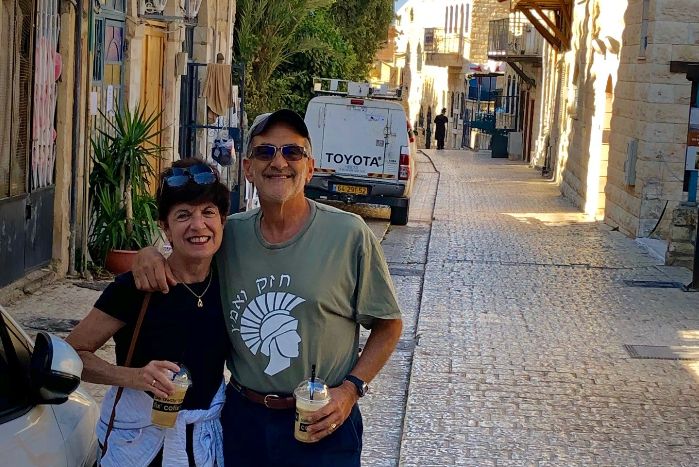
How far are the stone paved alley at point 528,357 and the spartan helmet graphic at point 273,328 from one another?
3.24 meters

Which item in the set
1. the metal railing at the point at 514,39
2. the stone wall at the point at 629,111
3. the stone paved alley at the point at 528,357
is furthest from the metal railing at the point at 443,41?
the stone paved alley at the point at 528,357

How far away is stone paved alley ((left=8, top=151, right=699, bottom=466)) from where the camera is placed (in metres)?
7.21

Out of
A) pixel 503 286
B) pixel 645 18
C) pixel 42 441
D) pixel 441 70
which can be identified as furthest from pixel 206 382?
pixel 441 70

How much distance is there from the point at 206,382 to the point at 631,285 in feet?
35.1

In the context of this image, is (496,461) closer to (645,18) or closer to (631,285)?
(631,285)

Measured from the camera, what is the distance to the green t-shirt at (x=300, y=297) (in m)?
3.65

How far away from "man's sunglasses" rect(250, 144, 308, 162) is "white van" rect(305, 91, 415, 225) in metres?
16.5

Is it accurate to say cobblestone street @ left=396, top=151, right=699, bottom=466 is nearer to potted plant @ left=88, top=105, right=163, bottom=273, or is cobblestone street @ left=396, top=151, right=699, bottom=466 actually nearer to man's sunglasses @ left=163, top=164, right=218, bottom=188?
potted plant @ left=88, top=105, right=163, bottom=273

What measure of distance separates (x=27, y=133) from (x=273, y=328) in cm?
792

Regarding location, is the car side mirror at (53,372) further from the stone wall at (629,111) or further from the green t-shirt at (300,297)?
the stone wall at (629,111)

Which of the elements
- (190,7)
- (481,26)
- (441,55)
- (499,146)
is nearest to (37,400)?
(190,7)

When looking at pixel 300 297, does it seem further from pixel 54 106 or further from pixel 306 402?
pixel 54 106

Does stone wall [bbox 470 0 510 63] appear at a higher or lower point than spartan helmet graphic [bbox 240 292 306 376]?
higher

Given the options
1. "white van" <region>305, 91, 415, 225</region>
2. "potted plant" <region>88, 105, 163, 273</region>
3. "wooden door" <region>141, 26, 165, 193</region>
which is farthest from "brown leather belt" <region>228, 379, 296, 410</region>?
"white van" <region>305, 91, 415, 225</region>
